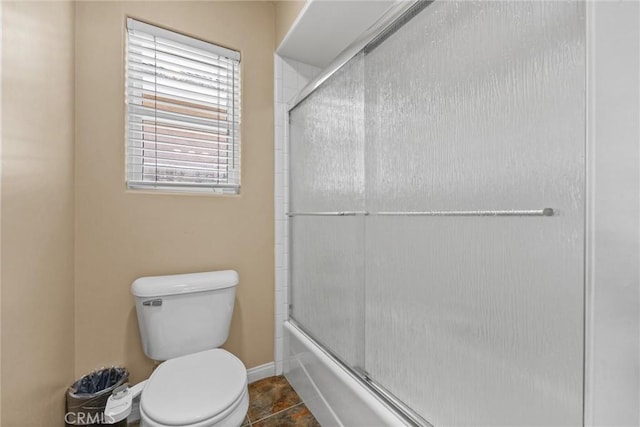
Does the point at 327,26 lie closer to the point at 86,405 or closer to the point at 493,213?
the point at 493,213

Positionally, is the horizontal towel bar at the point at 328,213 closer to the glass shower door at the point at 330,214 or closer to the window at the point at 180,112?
the glass shower door at the point at 330,214

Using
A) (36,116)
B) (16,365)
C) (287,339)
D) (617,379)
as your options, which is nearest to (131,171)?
Result: (36,116)

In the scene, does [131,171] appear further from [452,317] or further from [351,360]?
[452,317]

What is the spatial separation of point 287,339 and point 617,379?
5.28 ft

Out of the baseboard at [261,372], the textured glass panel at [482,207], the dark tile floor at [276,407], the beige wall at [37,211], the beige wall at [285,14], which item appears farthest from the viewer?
the baseboard at [261,372]

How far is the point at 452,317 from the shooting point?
0.87 meters

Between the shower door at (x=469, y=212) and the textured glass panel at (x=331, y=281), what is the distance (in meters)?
0.01

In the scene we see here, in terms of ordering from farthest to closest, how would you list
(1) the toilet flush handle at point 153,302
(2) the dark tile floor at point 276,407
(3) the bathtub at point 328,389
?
(2) the dark tile floor at point 276,407
(1) the toilet flush handle at point 153,302
(3) the bathtub at point 328,389

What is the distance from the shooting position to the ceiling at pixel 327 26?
4.70 ft

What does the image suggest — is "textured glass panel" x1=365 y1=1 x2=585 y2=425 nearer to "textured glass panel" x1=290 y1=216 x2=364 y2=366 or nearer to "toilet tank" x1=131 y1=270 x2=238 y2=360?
"textured glass panel" x1=290 y1=216 x2=364 y2=366

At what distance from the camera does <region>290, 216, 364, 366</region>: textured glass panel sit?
1.29m

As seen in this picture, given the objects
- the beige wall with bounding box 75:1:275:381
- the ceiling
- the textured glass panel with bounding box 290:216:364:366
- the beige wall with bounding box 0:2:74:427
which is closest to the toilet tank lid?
the beige wall with bounding box 75:1:275:381

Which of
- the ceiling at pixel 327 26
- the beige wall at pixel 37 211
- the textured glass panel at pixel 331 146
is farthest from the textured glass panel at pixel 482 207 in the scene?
the beige wall at pixel 37 211

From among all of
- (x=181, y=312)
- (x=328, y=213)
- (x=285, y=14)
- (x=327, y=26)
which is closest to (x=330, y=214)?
(x=328, y=213)
